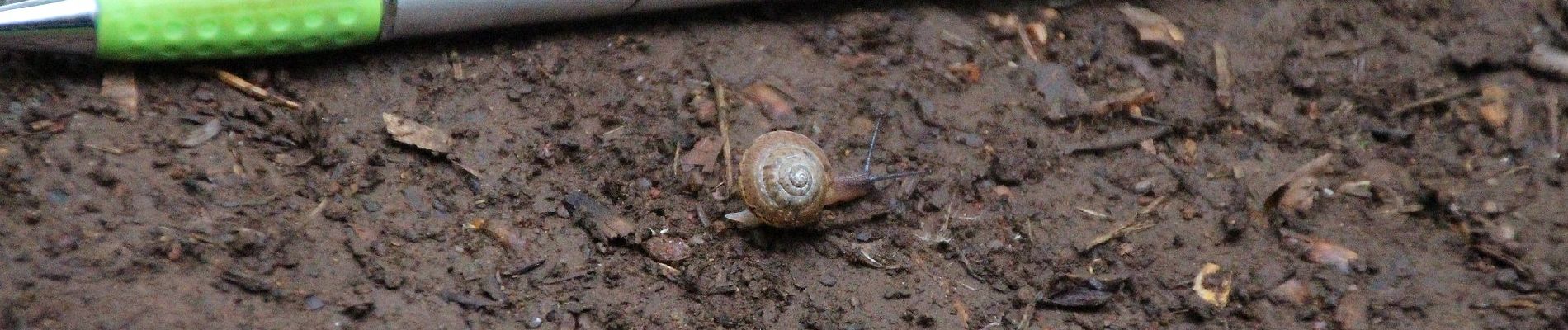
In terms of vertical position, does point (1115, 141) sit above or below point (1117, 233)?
above

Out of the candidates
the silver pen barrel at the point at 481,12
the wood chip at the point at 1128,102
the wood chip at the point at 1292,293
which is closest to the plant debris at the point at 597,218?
the silver pen barrel at the point at 481,12

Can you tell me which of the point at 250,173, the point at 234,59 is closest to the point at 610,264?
the point at 250,173

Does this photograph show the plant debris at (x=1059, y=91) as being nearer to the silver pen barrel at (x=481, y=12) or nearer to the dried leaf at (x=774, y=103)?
the dried leaf at (x=774, y=103)

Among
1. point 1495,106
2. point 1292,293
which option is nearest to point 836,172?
point 1292,293

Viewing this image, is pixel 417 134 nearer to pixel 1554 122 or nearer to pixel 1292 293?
pixel 1292 293

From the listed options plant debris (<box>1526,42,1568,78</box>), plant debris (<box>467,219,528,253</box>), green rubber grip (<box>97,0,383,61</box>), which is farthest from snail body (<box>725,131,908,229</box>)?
plant debris (<box>1526,42,1568,78</box>)

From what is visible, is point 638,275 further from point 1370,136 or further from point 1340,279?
point 1370,136

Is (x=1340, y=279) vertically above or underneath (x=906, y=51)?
underneath
